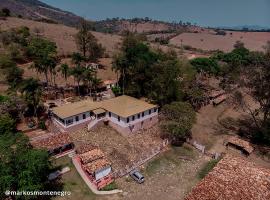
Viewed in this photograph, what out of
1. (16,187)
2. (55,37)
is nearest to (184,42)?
(55,37)

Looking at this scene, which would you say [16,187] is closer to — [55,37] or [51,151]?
[51,151]

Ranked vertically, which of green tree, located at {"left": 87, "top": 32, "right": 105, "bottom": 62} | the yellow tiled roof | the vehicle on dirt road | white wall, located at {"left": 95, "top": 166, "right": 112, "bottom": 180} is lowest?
the vehicle on dirt road

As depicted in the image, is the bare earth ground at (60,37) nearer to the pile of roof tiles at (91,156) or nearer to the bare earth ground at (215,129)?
the bare earth ground at (215,129)

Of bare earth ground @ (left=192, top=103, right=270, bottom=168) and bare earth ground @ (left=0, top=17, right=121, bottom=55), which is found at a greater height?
bare earth ground @ (left=0, top=17, right=121, bottom=55)

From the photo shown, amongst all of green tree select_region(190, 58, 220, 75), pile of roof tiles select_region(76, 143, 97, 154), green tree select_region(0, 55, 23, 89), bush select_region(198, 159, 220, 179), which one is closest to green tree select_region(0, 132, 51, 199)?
pile of roof tiles select_region(76, 143, 97, 154)

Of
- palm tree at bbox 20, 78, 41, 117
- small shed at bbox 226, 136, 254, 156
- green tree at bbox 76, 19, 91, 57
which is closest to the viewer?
palm tree at bbox 20, 78, 41, 117

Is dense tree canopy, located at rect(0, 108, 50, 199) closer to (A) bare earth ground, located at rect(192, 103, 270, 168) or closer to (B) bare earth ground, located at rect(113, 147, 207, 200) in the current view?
(B) bare earth ground, located at rect(113, 147, 207, 200)

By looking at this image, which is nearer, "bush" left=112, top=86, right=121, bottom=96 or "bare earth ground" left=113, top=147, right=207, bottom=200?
"bare earth ground" left=113, top=147, right=207, bottom=200
